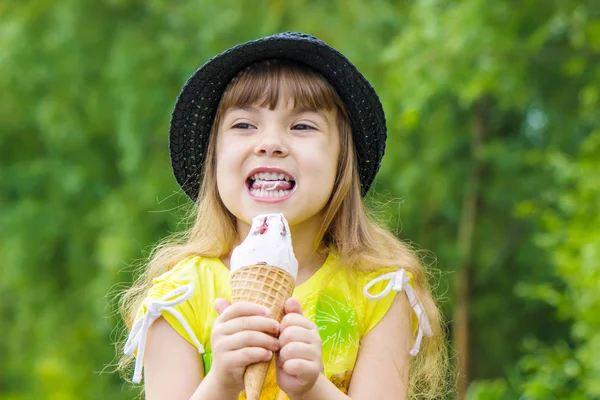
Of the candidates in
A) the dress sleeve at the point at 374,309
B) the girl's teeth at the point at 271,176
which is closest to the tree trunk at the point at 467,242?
the dress sleeve at the point at 374,309

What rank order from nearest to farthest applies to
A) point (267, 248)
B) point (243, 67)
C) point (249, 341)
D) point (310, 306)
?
point (249, 341) → point (267, 248) → point (310, 306) → point (243, 67)

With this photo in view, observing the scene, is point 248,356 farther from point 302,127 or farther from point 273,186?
point 302,127

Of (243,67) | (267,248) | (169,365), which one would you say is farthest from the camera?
(243,67)

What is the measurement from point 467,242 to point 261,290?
8257 mm

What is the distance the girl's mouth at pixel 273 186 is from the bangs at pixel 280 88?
19cm

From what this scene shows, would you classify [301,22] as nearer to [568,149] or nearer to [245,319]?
[568,149]

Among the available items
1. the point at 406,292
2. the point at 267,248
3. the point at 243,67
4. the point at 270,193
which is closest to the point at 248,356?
the point at 267,248

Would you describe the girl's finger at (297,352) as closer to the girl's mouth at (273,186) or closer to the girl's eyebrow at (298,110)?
the girl's mouth at (273,186)

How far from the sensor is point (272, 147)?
8.89 feet

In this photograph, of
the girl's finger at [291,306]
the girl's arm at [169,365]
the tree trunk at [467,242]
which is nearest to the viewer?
the girl's finger at [291,306]

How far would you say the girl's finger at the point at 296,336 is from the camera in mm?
2350

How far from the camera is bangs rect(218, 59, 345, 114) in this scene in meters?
2.82

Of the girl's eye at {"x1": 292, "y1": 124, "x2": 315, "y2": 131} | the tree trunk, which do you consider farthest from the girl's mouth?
the tree trunk

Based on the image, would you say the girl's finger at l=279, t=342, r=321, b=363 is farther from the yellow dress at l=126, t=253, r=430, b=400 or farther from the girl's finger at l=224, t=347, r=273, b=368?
the yellow dress at l=126, t=253, r=430, b=400
